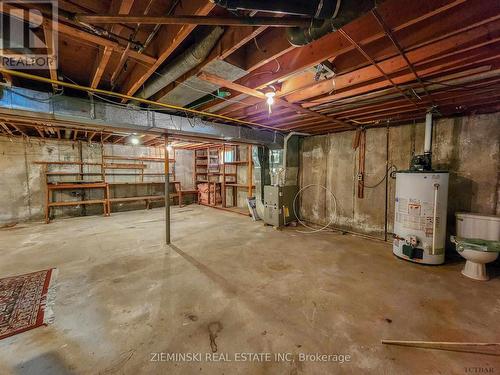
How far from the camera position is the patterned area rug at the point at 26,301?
188 cm

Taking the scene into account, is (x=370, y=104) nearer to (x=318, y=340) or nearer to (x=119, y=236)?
(x=318, y=340)

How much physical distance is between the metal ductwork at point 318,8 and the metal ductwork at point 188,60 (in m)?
0.68

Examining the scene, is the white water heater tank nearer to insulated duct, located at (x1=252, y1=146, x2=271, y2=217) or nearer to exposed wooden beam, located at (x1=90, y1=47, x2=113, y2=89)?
insulated duct, located at (x1=252, y1=146, x2=271, y2=217)

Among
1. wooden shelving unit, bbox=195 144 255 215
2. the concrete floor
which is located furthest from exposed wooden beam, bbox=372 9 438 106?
wooden shelving unit, bbox=195 144 255 215

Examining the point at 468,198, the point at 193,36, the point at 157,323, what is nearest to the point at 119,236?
the point at 157,323

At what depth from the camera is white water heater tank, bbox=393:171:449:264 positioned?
2.96m

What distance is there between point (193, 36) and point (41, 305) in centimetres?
303

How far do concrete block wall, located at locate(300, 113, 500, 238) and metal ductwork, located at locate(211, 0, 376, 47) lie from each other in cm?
357

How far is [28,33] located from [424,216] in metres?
4.74

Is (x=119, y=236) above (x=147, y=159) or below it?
below

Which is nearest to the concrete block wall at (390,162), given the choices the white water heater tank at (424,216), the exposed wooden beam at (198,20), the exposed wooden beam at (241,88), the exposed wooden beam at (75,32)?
the white water heater tank at (424,216)

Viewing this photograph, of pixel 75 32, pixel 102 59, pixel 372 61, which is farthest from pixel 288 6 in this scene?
pixel 102 59

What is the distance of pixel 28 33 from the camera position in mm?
1614

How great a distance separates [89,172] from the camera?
260 inches
